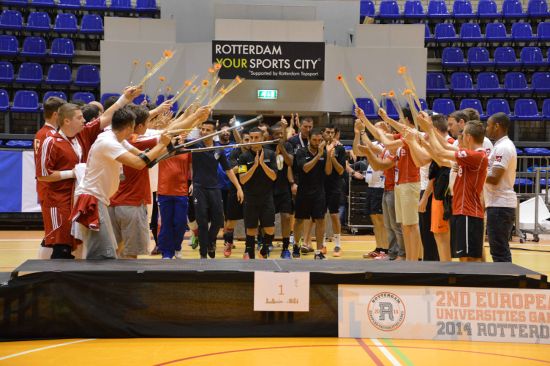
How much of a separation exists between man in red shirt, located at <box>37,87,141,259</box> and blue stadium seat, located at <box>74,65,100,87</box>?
10.6 m

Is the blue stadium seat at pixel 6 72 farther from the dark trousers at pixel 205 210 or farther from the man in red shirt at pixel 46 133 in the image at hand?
the man in red shirt at pixel 46 133

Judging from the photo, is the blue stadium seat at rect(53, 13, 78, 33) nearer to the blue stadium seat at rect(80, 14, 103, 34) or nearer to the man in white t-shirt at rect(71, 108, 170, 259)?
the blue stadium seat at rect(80, 14, 103, 34)

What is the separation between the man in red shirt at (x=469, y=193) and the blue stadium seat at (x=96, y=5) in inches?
517

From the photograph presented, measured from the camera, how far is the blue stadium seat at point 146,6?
17.3 meters

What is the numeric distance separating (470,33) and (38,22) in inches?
413

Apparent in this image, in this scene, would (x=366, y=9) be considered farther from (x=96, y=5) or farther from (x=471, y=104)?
(x=96, y=5)

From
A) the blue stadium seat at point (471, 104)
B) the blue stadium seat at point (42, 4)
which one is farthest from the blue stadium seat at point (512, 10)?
the blue stadium seat at point (42, 4)

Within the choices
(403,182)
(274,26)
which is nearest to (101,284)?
(403,182)

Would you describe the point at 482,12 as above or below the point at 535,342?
above

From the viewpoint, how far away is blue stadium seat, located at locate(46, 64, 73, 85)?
15.8 m

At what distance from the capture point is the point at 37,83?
15.9 metres

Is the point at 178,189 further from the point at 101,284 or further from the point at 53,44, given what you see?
the point at 53,44

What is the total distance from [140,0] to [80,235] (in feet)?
43.4

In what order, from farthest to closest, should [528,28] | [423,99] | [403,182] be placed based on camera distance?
[528,28]
[423,99]
[403,182]
